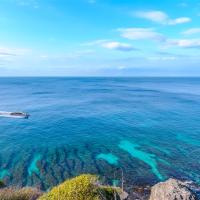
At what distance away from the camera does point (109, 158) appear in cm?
4106

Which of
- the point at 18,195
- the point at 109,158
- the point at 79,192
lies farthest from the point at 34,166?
the point at 79,192

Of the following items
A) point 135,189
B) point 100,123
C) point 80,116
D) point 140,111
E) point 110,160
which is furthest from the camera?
point 140,111

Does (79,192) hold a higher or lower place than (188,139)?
higher

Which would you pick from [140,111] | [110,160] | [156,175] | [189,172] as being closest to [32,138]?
[110,160]

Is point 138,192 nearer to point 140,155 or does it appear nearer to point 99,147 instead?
point 140,155

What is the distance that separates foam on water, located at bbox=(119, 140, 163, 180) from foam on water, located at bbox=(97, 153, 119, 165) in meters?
3.69

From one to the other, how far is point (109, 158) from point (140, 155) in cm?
574

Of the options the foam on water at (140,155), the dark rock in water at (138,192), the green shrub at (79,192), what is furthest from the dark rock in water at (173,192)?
the foam on water at (140,155)

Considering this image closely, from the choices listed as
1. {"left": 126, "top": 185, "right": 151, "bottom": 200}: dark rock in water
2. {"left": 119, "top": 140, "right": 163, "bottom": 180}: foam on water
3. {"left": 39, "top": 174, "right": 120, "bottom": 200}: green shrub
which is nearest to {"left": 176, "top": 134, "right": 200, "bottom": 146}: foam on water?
{"left": 119, "top": 140, "right": 163, "bottom": 180}: foam on water

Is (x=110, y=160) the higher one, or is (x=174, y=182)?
(x=174, y=182)

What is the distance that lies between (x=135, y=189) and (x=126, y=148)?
15214 mm

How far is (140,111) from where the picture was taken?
7831 centimetres

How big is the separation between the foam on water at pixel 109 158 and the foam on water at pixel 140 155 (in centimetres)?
369

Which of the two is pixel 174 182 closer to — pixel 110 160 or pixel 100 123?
pixel 110 160
